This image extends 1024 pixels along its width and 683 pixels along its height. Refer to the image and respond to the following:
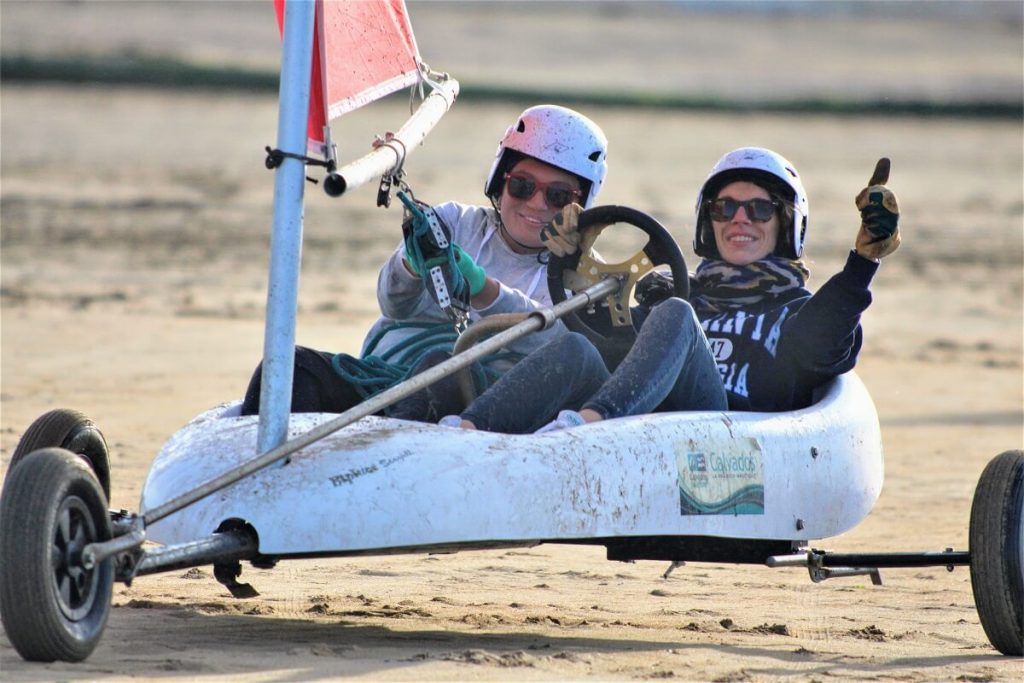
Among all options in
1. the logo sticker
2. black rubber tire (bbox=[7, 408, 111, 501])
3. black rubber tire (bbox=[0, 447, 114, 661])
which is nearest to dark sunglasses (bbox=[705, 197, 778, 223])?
the logo sticker

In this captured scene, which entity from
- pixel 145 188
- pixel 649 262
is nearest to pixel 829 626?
pixel 649 262

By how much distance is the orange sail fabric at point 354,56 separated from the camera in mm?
5652

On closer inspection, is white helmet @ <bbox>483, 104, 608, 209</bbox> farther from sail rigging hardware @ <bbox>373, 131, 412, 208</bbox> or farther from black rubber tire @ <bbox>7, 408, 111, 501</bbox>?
black rubber tire @ <bbox>7, 408, 111, 501</bbox>

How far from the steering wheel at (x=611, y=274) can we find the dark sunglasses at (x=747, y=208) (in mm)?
435

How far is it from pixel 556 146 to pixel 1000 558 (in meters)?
2.12

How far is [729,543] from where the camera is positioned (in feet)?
19.9

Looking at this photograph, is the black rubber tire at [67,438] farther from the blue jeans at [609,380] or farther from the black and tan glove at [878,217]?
the black and tan glove at [878,217]

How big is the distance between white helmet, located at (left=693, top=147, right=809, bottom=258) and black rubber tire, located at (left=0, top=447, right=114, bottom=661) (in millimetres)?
2810

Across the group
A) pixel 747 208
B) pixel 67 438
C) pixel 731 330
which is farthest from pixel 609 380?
pixel 67 438

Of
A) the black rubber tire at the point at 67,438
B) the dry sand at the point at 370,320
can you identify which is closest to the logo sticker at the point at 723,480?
the dry sand at the point at 370,320

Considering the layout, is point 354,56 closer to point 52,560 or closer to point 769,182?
point 769,182

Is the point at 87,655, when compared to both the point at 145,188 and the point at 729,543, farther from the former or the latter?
the point at 145,188

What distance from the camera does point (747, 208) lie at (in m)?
6.86

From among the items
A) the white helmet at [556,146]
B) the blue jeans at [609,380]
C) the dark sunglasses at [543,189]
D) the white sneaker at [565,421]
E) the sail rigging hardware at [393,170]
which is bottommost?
the white sneaker at [565,421]
